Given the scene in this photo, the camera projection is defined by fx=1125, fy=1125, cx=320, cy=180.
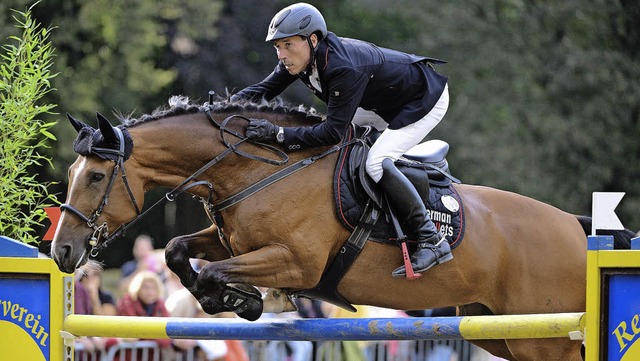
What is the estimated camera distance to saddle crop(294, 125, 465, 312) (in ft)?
19.8

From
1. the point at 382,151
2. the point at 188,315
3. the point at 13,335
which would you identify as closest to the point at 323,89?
the point at 382,151

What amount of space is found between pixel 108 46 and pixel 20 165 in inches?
552

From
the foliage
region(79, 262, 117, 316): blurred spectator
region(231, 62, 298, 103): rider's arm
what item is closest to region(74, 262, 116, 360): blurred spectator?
region(79, 262, 117, 316): blurred spectator

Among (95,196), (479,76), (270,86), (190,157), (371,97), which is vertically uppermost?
(479,76)

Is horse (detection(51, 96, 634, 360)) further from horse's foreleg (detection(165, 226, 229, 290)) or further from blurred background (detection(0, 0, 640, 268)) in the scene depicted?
blurred background (detection(0, 0, 640, 268))

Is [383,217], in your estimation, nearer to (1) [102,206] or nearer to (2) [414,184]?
(2) [414,184]

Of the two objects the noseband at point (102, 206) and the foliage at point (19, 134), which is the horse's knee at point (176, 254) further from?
the foliage at point (19, 134)

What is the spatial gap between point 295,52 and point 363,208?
0.92 m

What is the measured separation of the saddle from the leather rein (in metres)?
0.13

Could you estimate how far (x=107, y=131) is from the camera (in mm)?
5684

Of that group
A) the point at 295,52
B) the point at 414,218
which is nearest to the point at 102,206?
the point at 295,52

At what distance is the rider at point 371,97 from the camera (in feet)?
19.3

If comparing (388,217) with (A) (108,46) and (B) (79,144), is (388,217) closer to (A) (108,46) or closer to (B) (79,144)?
(B) (79,144)

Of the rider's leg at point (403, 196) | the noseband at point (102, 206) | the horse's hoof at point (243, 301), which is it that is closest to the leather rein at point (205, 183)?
the noseband at point (102, 206)
